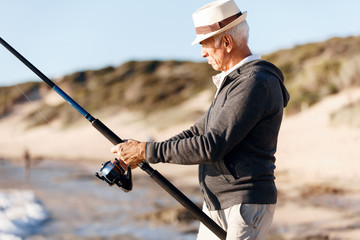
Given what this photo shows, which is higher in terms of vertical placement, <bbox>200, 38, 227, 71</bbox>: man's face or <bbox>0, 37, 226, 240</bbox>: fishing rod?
<bbox>200, 38, 227, 71</bbox>: man's face

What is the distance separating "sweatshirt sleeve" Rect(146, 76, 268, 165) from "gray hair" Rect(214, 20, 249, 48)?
0.18 meters

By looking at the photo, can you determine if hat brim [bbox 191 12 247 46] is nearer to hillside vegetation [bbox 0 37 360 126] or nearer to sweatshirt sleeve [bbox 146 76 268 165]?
sweatshirt sleeve [bbox 146 76 268 165]

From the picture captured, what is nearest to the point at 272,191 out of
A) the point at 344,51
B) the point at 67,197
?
the point at 67,197

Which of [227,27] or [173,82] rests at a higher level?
[173,82]

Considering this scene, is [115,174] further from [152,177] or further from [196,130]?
[196,130]

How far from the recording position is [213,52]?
6.65 ft

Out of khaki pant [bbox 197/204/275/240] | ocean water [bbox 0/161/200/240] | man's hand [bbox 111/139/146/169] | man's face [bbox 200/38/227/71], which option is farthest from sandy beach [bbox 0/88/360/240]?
khaki pant [bbox 197/204/275/240]

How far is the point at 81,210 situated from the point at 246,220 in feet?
22.1

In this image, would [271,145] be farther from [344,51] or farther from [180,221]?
[344,51]

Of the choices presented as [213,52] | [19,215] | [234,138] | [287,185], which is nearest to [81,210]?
[19,215]

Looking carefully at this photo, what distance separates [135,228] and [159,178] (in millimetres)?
4607

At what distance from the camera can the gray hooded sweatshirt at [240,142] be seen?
6.10 feet

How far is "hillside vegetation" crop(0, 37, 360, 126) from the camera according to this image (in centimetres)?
1586

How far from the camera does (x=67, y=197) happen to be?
985 cm
